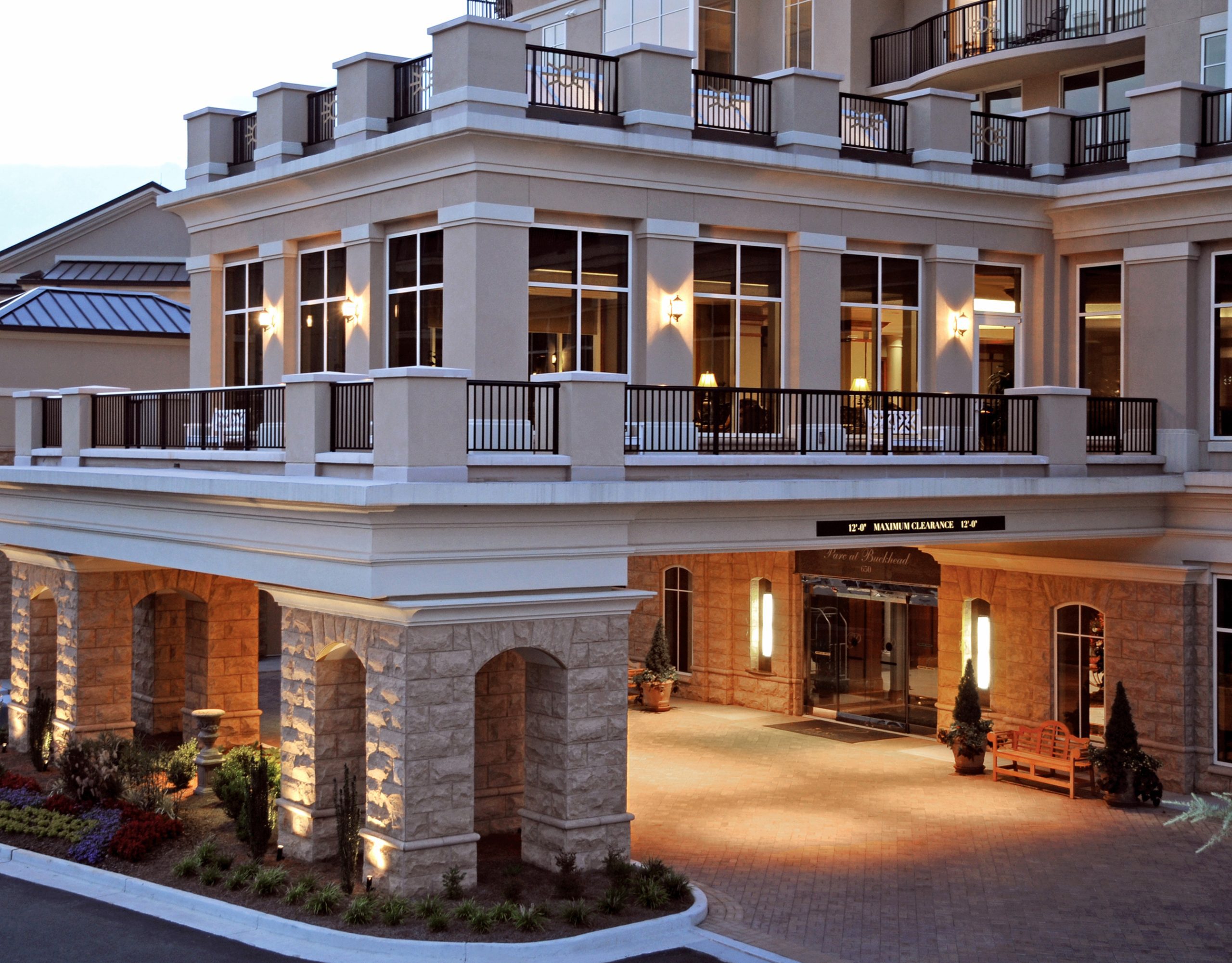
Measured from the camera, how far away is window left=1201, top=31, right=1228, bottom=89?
23.2m

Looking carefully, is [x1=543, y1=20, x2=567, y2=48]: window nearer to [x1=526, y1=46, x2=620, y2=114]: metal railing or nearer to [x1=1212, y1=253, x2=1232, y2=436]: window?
[x1=526, y1=46, x2=620, y2=114]: metal railing

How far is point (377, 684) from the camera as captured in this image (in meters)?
15.8

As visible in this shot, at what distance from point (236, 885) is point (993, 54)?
18844 mm

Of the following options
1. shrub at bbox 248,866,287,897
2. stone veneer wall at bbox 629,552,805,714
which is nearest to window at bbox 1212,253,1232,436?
stone veneer wall at bbox 629,552,805,714

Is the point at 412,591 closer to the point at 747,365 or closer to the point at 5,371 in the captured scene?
the point at 747,365

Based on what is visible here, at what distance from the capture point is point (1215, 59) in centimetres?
2327

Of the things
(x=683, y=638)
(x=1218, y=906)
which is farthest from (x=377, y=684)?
(x=683, y=638)

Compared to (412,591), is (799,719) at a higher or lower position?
lower

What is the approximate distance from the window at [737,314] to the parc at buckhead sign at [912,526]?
3127mm

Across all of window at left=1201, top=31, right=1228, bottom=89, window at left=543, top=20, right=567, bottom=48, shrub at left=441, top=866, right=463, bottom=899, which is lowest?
shrub at left=441, top=866, right=463, bottom=899

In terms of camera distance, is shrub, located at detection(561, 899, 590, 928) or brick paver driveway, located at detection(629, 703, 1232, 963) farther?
brick paver driveway, located at detection(629, 703, 1232, 963)

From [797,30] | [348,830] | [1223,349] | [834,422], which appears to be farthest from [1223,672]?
[797,30]

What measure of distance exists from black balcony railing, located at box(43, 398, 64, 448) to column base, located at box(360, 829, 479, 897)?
11.4 meters

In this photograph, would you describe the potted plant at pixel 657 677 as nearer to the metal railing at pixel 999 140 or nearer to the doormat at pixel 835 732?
the doormat at pixel 835 732
